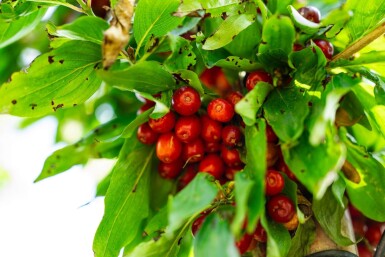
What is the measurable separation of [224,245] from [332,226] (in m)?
0.37

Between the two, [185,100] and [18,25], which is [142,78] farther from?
[18,25]

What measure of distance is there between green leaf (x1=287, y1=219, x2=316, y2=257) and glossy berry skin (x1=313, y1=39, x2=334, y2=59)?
32cm

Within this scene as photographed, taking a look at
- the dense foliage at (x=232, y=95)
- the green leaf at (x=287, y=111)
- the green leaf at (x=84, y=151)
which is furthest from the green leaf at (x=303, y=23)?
the green leaf at (x=84, y=151)

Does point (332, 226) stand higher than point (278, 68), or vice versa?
point (278, 68)

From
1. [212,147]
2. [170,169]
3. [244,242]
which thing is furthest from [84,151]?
[244,242]

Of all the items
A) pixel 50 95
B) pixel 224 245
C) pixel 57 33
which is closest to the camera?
pixel 224 245

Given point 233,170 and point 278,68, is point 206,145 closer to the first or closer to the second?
point 233,170

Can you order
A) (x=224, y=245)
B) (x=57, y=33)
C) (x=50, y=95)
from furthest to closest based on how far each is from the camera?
(x=50, y=95)
(x=57, y=33)
(x=224, y=245)

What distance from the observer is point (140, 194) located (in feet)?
3.65

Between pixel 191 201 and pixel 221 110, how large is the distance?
325 mm

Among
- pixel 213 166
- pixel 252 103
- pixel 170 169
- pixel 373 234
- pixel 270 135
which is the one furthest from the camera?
pixel 373 234

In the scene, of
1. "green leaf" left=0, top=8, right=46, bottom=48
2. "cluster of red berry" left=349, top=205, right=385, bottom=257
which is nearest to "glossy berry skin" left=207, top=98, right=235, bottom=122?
"green leaf" left=0, top=8, right=46, bottom=48

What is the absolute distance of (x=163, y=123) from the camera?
1035 millimetres

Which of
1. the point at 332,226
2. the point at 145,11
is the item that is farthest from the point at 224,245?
the point at 145,11
